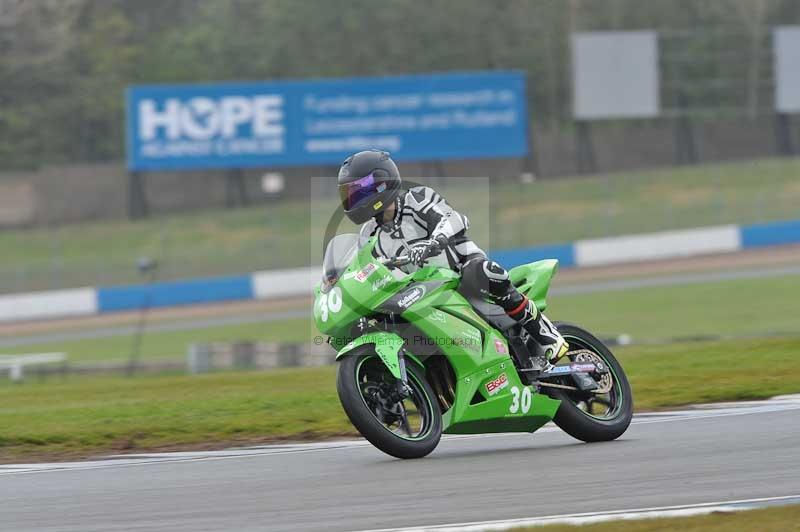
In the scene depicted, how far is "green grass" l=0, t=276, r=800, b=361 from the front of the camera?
2630 cm

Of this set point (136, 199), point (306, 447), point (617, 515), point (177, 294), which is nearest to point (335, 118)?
point (177, 294)

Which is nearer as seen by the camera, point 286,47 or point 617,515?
point 617,515

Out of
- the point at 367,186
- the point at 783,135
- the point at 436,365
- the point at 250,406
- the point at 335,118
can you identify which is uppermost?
the point at 367,186

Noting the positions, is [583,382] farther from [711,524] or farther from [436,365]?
[711,524]

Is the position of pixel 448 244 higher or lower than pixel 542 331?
higher

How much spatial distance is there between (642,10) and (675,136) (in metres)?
7.26

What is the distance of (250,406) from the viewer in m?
11.5

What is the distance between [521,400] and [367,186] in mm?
1562

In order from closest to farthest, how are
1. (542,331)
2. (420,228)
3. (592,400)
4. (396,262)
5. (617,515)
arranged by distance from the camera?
(617,515) → (396,262) → (420,228) → (542,331) → (592,400)

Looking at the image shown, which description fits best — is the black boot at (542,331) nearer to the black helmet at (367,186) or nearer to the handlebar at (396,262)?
the handlebar at (396,262)

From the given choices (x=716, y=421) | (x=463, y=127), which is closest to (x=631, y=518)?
(x=716, y=421)

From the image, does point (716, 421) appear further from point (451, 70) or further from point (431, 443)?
point (451, 70)

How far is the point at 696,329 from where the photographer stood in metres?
25.7

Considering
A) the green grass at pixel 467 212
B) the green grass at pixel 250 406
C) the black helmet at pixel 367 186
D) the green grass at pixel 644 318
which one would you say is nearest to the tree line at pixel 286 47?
the green grass at pixel 467 212
